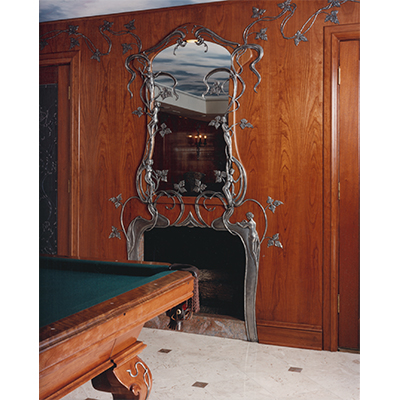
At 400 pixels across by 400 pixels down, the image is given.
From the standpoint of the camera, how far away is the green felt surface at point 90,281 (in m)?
1.37

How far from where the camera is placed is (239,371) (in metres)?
2.84

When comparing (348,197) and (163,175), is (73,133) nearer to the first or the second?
(163,175)

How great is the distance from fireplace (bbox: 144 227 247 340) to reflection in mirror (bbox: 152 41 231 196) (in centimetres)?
40

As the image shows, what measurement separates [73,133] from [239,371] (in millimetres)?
2500

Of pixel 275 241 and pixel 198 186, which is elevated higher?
pixel 198 186

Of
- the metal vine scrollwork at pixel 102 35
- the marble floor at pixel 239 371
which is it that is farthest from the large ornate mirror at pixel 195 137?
the marble floor at pixel 239 371

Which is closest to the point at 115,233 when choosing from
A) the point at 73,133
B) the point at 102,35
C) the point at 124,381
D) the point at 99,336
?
the point at 73,133

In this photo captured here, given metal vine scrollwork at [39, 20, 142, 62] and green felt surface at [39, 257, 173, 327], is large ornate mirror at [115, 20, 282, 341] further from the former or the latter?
green felt surface at [39, 257, 173, 327]

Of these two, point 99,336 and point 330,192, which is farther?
point 330,192

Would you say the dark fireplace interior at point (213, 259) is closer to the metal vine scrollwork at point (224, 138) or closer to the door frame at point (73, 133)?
the metal vine scrollwork at point (224, 138)
